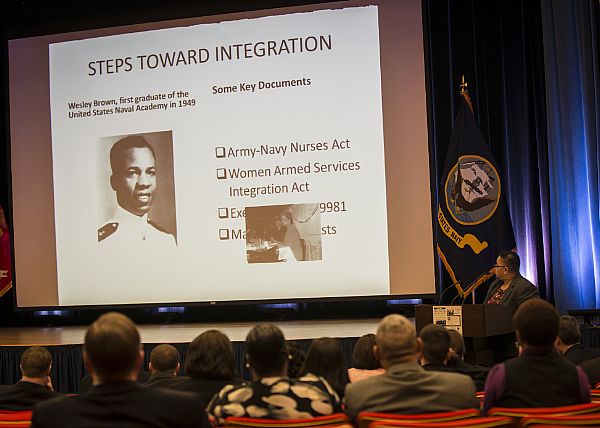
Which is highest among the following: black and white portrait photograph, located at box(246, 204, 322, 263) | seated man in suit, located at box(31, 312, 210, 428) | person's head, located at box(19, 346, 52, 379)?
black and white portrait photograph, located at box(246, 204, 322, 263)

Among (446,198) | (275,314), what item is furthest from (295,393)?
(275,314)

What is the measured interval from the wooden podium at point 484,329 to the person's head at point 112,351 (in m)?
3.69

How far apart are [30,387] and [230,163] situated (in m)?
4.92

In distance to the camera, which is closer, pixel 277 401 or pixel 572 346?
pixel 277 401

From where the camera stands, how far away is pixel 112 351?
2.12 m

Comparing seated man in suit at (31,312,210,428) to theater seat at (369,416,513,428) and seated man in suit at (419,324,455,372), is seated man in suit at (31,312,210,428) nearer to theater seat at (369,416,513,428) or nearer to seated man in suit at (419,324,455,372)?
theater seat at (369,416,513,428)

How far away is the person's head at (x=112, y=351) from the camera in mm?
2127

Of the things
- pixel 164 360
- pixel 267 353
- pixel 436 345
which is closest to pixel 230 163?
pixel 164 360

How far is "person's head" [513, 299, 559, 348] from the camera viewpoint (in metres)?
2.76

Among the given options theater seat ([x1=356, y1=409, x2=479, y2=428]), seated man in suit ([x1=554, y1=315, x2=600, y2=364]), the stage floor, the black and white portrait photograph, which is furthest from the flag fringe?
theater seat ([x1=356, y1=409, x2=479, y2=428])

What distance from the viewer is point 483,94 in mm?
8570

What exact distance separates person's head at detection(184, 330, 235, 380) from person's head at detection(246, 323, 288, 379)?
0.56 meters

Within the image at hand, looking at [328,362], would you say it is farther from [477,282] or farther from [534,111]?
[534,111]

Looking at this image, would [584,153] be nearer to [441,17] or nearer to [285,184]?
[441,17]
